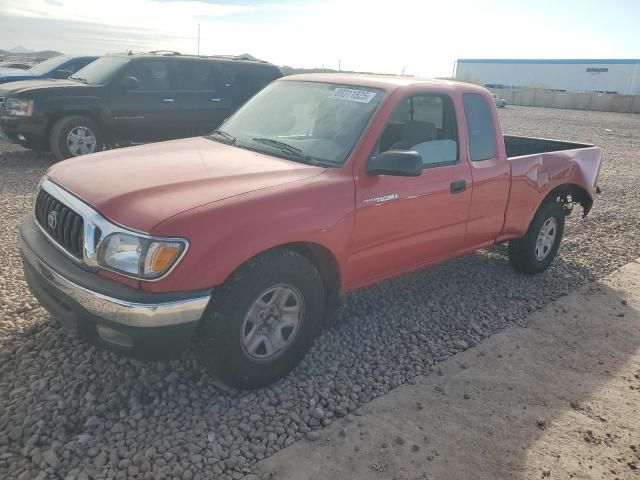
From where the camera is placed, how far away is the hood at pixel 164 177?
2.77m

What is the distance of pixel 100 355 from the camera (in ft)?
11.1

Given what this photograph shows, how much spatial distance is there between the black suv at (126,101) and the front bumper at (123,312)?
676cm

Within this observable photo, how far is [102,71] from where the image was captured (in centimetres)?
934

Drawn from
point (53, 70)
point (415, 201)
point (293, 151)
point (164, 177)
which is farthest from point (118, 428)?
point (53, 70)

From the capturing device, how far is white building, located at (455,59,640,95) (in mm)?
62344

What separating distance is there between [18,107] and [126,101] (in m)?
1.66

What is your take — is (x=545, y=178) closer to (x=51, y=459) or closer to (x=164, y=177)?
(x=164, y=177)

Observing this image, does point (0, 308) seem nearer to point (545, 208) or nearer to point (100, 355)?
point (100, 355)

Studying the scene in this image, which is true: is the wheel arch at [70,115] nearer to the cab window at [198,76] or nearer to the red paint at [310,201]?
the cab window at [198,76]

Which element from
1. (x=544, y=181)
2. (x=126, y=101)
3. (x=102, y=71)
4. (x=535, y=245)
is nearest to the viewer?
(x=544, y=181)

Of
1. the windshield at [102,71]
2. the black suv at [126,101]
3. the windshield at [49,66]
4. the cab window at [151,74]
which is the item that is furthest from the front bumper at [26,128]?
the windshield at [49,66]

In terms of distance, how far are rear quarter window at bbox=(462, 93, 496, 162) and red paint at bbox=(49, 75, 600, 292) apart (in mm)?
68

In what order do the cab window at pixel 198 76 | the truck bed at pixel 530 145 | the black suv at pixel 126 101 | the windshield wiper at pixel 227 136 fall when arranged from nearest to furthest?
the windshield wiper at pixel 227 136, the truck bed at pixel 530 145, the black suv at pixel 126 101, the cab window at pixel 198 76

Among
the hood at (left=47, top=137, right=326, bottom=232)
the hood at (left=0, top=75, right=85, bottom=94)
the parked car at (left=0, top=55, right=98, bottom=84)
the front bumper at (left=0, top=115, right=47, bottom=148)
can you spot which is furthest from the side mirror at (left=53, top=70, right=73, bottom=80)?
the hood at (left=47, top=137, right=326, bottom=232)
